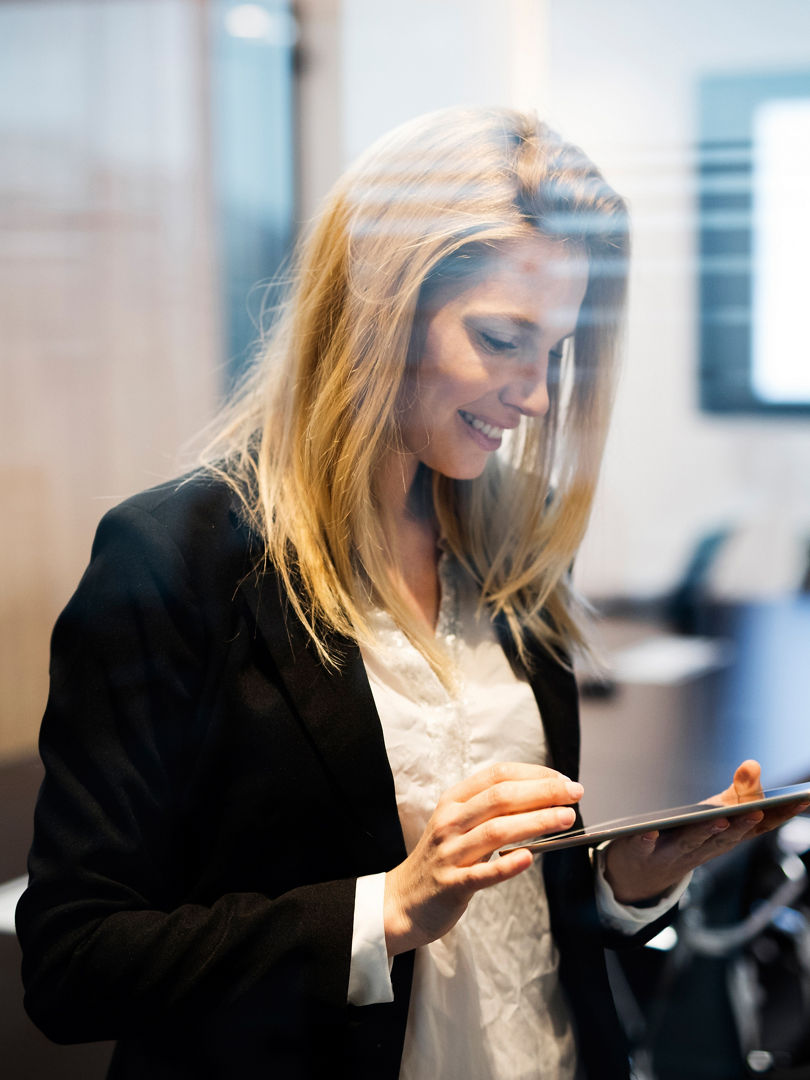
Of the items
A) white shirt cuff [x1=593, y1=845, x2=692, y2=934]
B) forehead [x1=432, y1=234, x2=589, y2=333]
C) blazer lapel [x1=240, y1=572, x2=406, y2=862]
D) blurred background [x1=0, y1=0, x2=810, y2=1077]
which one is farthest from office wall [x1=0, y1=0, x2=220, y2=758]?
white shirt cuff [x1=593, y1=845, x2=692, y2=934]

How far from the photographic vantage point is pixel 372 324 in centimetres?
62

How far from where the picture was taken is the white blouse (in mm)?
613

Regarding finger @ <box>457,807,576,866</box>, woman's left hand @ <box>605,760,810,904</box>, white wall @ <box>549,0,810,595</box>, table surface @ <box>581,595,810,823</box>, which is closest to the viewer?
finger @ <box>457,807,576,866</box>

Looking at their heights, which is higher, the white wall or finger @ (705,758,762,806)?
the white wall

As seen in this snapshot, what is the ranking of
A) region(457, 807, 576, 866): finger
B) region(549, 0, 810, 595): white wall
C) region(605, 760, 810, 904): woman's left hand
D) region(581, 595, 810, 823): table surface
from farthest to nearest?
region(549, 0, 810, 595): white wall, region(581, 595, 810, 823): table surface, region(605, 760, 810, 904): woman's left hand, region(457, 807, 576, 866): finger

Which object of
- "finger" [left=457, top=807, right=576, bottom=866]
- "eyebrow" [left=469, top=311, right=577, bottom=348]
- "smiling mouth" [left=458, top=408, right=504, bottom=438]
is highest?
"eyebrow" [left=469, top=311, right=577, bottom=348]

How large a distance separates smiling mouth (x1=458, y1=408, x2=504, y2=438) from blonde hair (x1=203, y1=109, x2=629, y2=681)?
0.03m

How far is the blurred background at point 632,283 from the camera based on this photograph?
0.65 meters

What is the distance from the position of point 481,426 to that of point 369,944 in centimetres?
32

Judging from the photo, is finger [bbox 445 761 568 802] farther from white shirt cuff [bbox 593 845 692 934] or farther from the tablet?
white shirt cuff [bbox 593 845 692 934]

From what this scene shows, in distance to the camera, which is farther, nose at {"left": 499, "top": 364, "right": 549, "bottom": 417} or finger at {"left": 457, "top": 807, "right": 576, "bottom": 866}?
nose at {"left": 499, "top": 364, "right": 549, "bottom": 417}

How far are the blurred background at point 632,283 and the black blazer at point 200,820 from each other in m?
0.07

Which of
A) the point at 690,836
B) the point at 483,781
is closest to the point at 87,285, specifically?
the point at 483,781

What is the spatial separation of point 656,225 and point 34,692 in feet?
2.24
